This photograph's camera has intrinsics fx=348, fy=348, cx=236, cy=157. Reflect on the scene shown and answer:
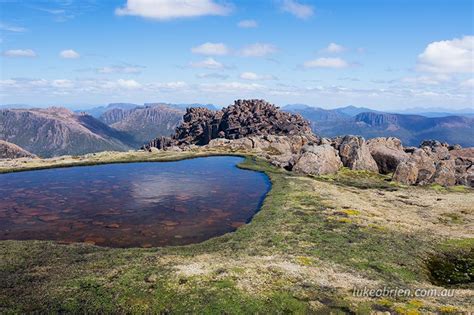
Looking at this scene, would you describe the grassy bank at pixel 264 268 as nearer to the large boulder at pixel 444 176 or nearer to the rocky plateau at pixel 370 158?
the large boulder at pixel 444 176

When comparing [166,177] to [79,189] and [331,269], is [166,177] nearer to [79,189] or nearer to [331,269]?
[79,189]

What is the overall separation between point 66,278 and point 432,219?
47543mm

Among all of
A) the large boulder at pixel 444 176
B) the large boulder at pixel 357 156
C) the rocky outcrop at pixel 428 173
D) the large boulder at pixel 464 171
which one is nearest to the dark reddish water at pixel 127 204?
the large boulder at pixel 357 156

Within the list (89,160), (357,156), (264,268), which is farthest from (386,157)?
(89,160)

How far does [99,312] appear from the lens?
2100cm

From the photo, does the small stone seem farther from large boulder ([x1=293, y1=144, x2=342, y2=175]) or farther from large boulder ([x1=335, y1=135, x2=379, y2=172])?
large boulder ([x1=335, y1=135, x2=379, y2=172])

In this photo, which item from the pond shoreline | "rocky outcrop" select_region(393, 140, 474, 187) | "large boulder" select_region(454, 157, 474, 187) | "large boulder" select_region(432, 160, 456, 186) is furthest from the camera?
"large boulder" select_region(454, 157, 474, 187)

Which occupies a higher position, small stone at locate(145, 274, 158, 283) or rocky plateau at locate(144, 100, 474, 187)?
rocky plateau at locate(144, 100, 474, 187)

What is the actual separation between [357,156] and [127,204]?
65874mm

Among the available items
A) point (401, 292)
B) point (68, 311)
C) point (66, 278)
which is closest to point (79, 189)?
point (66, 278)

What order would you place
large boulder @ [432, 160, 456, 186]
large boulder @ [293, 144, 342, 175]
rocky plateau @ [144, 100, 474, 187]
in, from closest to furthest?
large boulder @ [432, 160, 456, 186]
rocky plateau @ [144, 100, 474, 187]
large boulder @ [293, 144, 342, 175]

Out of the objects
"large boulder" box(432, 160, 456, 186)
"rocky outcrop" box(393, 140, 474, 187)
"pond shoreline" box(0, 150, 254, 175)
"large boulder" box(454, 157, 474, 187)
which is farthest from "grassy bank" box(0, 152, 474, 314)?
"pond shoreline" box(0, 150, 254, 175)

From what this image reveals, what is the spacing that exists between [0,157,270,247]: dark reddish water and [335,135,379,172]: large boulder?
1176 inches

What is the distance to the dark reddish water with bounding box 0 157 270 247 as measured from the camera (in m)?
40.0
